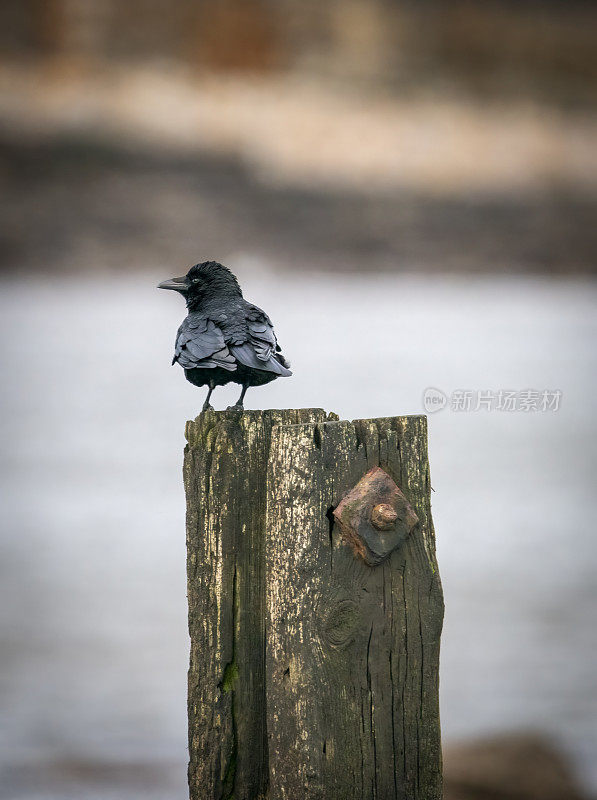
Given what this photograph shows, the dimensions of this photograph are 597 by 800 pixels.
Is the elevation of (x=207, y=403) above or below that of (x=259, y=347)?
below

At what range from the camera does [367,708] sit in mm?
1251

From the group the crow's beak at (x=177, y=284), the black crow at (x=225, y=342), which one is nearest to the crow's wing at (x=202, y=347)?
the black crow at (x=225, y=342)

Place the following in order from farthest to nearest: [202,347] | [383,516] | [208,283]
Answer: [208,283] < [202,347] < [383,516]

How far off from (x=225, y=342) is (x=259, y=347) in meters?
0.07

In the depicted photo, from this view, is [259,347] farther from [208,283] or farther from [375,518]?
[375,518]

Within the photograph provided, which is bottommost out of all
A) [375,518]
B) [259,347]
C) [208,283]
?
[375,518]

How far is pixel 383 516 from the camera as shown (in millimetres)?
1209

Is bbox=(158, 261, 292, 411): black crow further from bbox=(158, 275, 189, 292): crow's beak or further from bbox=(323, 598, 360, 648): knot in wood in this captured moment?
bbox=(323, 598, 360, 648): knot in wood

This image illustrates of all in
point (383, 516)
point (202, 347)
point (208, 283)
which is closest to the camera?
point (383, 516)

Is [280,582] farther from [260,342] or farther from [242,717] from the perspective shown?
[260,342]

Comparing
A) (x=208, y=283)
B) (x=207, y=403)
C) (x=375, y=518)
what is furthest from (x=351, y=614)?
→ (x=208, y=283)

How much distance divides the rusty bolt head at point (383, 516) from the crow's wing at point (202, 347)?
43 centimetres

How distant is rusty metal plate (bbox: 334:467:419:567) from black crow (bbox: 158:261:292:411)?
375 millimetres

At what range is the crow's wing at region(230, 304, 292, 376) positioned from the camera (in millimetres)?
1534
